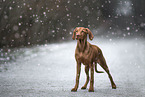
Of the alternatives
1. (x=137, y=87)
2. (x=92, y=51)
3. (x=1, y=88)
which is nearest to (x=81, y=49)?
(x=92, y=51)

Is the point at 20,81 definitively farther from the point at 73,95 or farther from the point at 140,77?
the point at 140,77

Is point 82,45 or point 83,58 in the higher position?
point 82,45

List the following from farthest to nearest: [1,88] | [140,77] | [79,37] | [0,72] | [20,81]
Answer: [0,72] < [140,77] < [20,81] < [1,88] < [79,37]

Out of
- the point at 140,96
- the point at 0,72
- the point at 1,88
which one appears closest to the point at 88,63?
the point at 140,96

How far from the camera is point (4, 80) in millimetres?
4578

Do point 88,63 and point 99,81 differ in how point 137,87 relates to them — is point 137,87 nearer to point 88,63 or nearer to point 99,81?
point 99,81

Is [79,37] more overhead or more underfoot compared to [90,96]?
more overhead

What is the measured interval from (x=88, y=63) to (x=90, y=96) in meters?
0.61

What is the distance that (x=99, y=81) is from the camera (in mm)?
4520

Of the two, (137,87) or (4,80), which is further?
(4,80)

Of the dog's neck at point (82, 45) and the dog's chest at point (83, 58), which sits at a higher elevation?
the dog's neck at point (82, 45)

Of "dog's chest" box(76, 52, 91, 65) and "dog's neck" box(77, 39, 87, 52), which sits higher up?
"dog's neck" box(77, 39, 87, 52)

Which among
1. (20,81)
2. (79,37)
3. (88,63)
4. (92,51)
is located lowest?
(20,81)

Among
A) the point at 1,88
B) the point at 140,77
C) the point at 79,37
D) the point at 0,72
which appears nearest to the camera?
the point at 79,37
